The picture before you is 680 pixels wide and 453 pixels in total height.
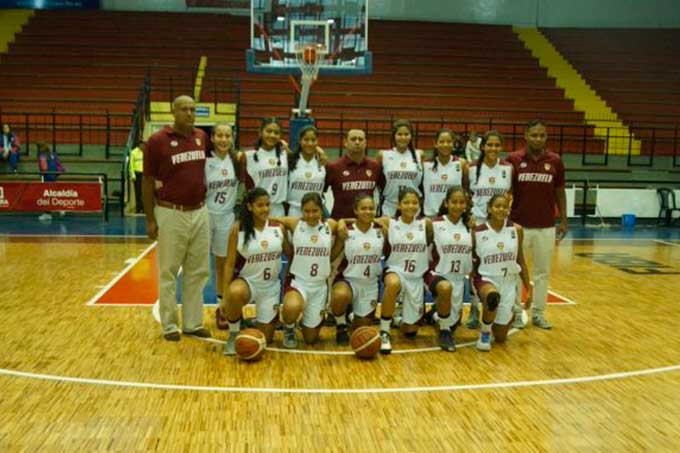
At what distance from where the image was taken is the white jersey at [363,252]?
6000 millimetres

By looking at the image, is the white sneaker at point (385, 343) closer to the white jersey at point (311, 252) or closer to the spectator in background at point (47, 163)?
the white jersey at point (311, 252)

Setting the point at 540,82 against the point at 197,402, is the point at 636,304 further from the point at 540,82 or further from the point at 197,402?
the point at 540,82

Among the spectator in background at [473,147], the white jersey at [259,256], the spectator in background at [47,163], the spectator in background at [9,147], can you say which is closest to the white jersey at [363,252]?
the white jersey at [259,256]

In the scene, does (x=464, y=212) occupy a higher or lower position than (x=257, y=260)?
higher

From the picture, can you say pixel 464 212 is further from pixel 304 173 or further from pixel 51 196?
pixel 51 196

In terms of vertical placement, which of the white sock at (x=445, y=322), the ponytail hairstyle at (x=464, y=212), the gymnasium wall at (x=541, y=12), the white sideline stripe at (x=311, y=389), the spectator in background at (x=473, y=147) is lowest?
the white sideline stripe at (x=311, y=389)

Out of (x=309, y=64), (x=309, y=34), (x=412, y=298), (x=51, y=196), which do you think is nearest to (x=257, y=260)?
(x=412, y=298)

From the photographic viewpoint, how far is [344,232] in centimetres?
604

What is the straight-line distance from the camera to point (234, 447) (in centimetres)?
389

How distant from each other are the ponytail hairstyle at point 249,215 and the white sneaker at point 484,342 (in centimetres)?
187

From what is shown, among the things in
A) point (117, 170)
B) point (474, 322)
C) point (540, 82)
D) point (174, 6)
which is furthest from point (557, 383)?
point (174, 6)

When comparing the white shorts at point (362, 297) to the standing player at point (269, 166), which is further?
the standing player at point (269, 166)

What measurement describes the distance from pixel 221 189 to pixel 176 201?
1.71 feet

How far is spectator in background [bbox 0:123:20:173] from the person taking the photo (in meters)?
15.4
